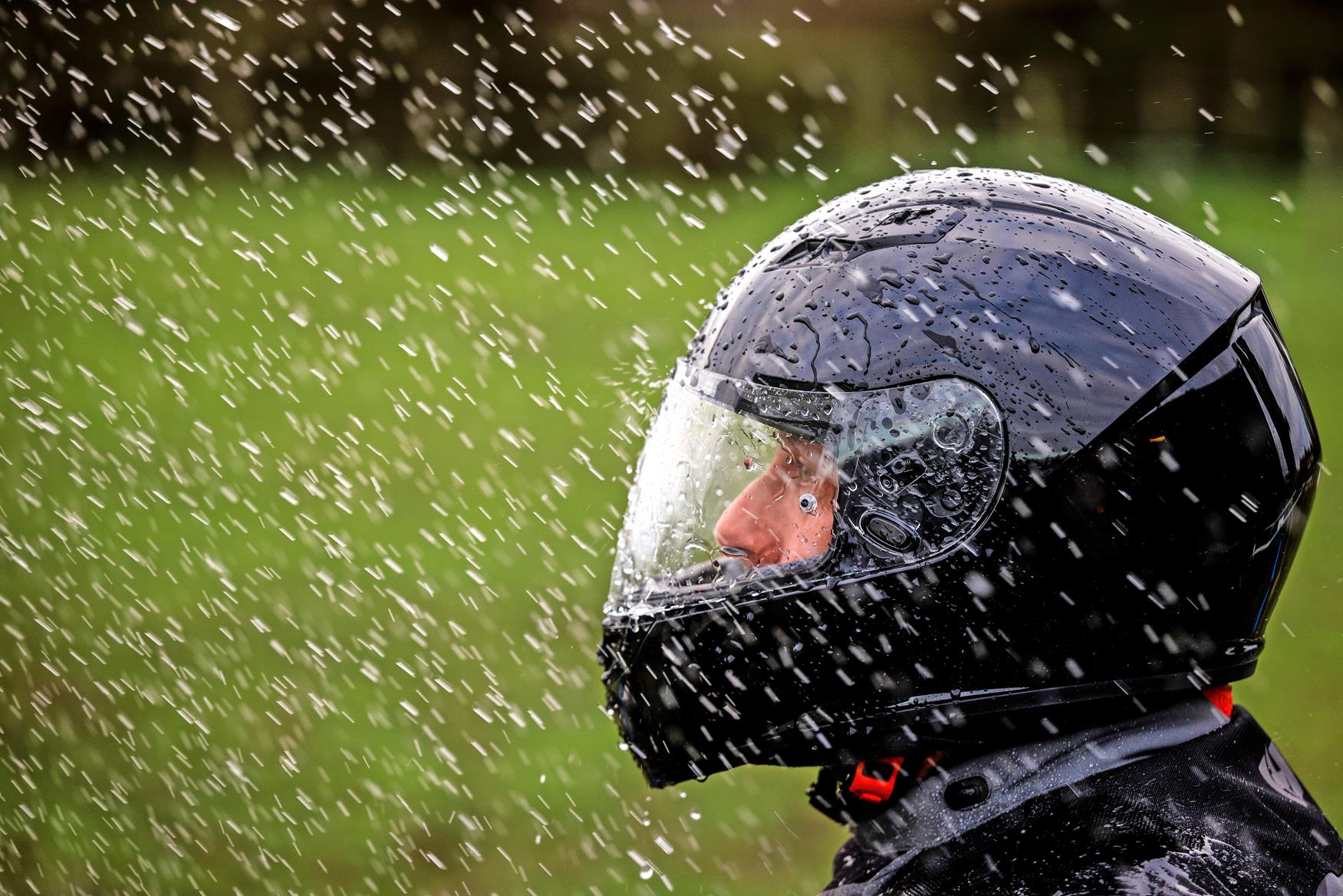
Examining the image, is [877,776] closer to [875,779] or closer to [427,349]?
[875,779]

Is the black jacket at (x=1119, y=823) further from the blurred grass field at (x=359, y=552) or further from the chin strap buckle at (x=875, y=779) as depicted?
the blurred grass field at (x=359, y=552)

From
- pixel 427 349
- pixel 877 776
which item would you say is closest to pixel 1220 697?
pixel 877 776

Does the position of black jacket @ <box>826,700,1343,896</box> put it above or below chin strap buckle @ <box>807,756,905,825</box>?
above

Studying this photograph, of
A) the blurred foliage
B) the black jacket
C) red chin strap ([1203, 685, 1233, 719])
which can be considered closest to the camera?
the black jacket

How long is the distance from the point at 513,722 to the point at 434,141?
15.6m

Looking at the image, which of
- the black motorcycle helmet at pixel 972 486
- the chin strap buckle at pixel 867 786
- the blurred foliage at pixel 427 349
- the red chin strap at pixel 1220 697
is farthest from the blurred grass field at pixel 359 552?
the red chin strap at pixel 1220 697

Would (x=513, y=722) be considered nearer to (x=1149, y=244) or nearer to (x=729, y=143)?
(x=1149, y=244)

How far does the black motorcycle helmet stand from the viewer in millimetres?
2020

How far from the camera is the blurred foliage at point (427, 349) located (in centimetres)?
530

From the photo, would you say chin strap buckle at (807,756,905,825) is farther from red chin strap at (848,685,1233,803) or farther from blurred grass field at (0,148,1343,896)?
blurred grass field at (0,148,1343,896)

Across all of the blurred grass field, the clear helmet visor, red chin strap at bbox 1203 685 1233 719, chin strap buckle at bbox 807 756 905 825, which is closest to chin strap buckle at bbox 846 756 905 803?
chin strap buckle at bbox 807 756 905 825

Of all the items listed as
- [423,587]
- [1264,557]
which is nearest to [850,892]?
[1264,557]

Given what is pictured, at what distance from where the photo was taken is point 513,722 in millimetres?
6008

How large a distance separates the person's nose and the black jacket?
1.51 feet
